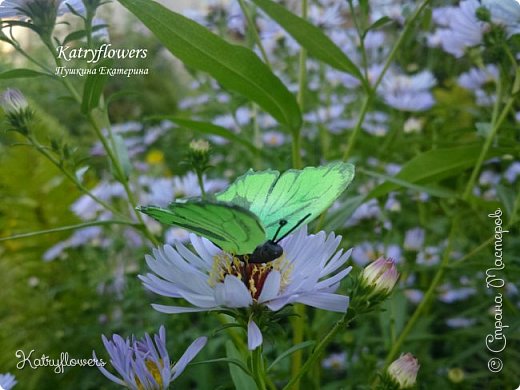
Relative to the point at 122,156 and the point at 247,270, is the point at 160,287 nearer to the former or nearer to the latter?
the point at 247,270

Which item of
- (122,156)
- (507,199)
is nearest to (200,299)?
(122,156)

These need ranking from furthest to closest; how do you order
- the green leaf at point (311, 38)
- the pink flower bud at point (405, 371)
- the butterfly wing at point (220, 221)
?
the green leaf at point (311, 38) < the pink flower bud at point (405, 371) < the butterfly wing at point (220, 221)

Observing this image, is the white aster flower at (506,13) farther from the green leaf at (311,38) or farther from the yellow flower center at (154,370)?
the yellow flower center at (154,370)

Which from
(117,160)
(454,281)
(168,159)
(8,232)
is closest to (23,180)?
(8,232)

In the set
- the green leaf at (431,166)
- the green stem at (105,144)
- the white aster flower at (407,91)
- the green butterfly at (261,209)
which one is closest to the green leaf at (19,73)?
the green stem at (105,144)

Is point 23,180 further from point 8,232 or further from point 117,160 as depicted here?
point 117,160

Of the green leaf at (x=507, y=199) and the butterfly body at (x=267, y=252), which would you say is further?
the green leaf at (x=507, y=199)
